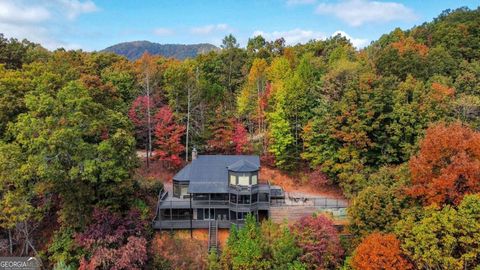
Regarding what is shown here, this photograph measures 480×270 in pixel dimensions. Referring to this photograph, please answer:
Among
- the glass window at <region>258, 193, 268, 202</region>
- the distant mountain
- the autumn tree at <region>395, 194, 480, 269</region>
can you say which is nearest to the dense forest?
the autumn tree at <region>395, 194, 480, 269</region>

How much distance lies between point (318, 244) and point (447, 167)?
875 centimetres

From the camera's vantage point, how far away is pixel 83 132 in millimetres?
24078

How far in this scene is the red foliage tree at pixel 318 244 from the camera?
22.3 m

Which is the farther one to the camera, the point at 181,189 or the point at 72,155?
the point at 181,189

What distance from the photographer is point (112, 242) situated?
76.3ft

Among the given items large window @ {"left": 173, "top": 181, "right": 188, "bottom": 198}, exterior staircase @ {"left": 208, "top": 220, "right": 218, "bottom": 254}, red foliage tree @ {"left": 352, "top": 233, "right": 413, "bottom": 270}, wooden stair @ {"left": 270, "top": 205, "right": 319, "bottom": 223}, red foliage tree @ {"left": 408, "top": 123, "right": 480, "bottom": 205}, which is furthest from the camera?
large window @ {"left": 173, "top": 181, "right": 188, "bottom": 198}

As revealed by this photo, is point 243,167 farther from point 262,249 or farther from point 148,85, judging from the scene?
point 148,85

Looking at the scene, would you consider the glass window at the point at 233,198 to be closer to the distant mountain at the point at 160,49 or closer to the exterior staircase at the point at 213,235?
the exterior staircase at the point at 213,235

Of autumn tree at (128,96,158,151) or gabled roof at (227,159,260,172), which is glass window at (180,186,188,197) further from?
autumn tree at (128,96,158,151)

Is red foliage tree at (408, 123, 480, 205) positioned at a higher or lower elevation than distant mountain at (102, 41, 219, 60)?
lower

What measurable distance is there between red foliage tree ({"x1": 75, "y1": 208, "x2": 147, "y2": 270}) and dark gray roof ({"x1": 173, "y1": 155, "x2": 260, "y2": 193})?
538 cm

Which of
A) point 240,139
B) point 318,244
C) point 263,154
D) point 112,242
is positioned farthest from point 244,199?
point 112,242

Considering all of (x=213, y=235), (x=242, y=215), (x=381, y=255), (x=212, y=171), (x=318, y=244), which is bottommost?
(x=213, y=235)

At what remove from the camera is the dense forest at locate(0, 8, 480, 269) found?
20.7 meters
